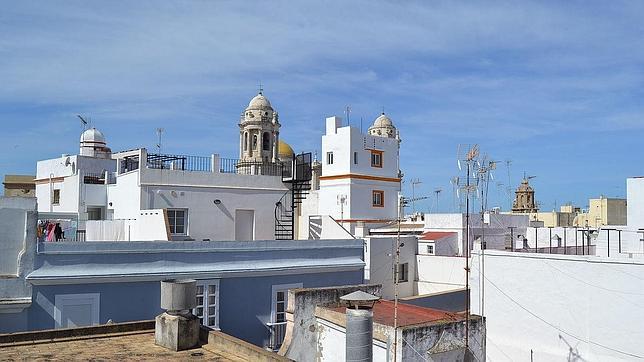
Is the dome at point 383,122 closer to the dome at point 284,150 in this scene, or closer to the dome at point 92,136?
the dome at point 284,150

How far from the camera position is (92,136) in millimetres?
35344

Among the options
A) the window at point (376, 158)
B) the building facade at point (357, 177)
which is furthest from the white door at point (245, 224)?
the window at point (376, 158)

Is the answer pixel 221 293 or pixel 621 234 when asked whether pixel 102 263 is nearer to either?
pixel 221 293

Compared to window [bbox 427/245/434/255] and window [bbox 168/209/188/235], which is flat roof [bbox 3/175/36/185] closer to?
window [bbox 168/209/188/235]

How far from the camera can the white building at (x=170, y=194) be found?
76.5ft

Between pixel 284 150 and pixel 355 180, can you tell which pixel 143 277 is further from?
pixel 284 150

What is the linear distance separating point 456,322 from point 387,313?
244 centimetres

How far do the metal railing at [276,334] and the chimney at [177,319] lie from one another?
25.9 ft

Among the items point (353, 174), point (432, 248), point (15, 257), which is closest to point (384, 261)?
point (432, 248)

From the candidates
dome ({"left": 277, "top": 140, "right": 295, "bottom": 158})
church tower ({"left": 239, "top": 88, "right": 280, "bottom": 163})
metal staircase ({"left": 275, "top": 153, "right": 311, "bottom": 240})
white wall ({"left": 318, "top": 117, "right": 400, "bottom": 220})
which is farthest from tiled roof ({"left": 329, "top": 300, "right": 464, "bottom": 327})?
dome ({"left": 277, "top": 140, "right": 295, "bottom": 158})

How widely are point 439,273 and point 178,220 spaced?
1354 centimetres

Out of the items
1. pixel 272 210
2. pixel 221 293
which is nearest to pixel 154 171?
pixel 272 210

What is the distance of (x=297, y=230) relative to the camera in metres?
29.2

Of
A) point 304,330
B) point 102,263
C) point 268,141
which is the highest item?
point 268,141
